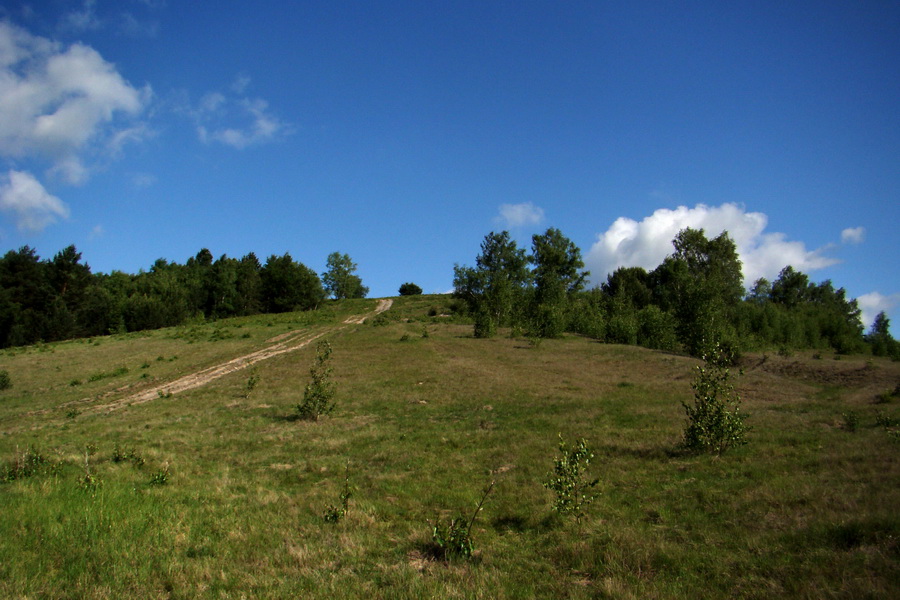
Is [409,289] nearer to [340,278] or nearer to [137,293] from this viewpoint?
[340,278]

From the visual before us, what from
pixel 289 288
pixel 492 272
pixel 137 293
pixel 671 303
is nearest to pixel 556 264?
pixel 492 272

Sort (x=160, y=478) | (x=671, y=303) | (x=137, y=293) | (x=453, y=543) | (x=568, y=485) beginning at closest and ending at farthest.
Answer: (x=453, y=543), (x=568, y=485), (x=160, y=478), (x=671, y=303), (x=137, y=293)

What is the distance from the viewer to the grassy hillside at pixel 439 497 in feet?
20.1

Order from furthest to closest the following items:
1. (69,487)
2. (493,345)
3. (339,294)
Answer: (339,294) → (493,345) → (69,487)

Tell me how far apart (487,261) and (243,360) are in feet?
197

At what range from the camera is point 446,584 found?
20.3 feet

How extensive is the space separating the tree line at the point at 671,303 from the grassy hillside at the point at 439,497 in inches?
745

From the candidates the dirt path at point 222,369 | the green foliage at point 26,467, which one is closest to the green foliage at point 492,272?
the dirt path at point 222,369

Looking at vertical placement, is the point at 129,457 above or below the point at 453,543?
below

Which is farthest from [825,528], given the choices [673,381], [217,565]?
[673,381]

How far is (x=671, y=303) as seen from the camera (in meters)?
68.8

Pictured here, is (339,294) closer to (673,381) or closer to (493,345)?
(493,345)

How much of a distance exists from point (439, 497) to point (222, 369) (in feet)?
101

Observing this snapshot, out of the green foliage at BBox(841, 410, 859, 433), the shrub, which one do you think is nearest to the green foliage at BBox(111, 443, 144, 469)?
the green foliage at BBox(841, 410, 859, 433)
